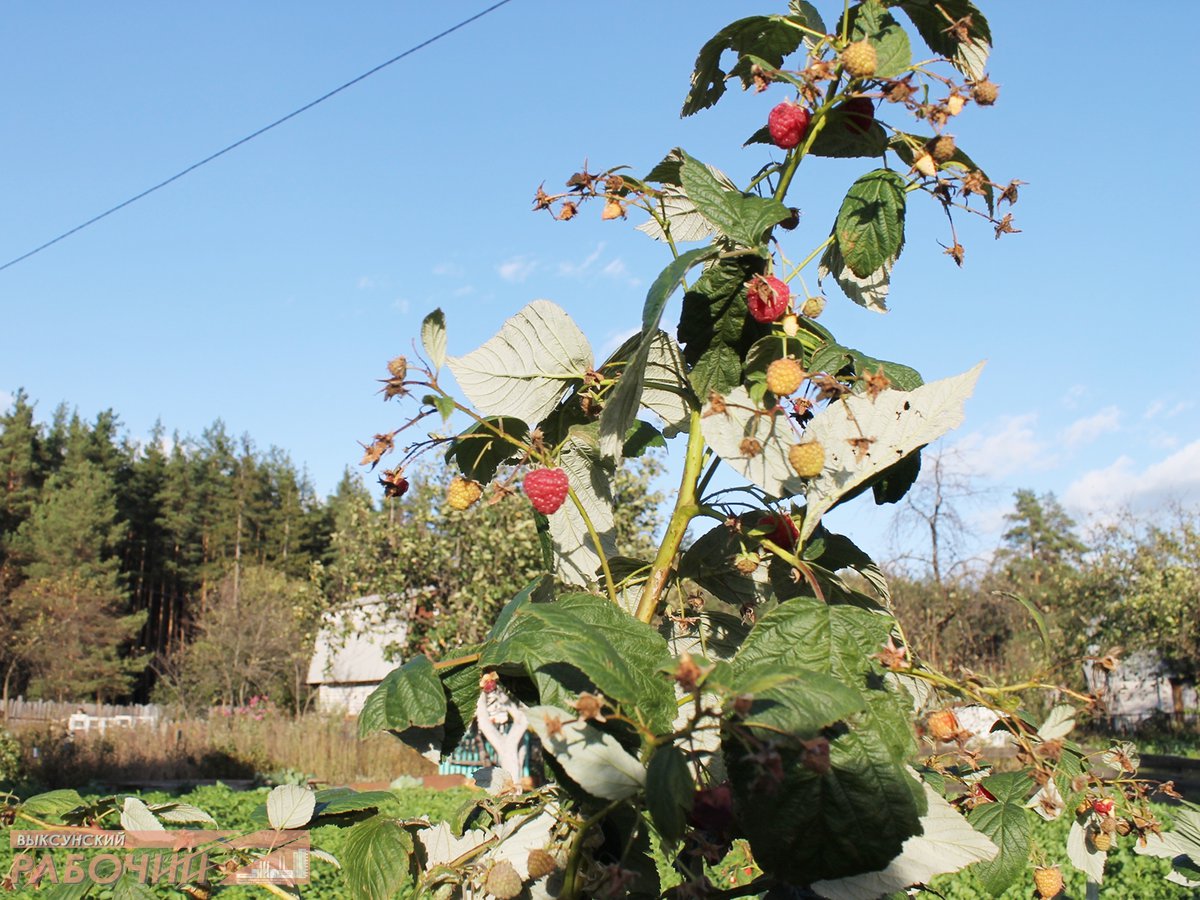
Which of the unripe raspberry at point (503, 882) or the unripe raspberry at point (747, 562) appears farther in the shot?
the unripe raspberry at point (747, 562)

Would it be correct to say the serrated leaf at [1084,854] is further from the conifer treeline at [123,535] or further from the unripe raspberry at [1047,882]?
the conifer treeline at [123,535]

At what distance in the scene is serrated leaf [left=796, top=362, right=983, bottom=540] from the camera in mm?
799

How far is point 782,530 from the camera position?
2.98 ft

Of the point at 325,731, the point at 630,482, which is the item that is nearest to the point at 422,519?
the point at 630,482

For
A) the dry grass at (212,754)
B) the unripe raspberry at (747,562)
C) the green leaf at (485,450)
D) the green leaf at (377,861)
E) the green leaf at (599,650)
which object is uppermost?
the green leaf at (485,450)

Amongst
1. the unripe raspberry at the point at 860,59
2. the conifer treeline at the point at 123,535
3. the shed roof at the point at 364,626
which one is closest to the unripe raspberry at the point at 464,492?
the unripe raspberry at the point at 860,59

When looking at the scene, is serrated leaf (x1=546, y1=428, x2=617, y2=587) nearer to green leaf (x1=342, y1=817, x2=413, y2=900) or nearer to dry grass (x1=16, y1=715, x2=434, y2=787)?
green leaf (x1=342, y1=817, x2=413, y2=900)

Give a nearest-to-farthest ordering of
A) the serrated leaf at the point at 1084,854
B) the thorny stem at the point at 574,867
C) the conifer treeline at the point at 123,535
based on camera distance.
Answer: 1. the thorny stem at the point at 574,867
2. the serrated leaf at the point at 1084,854
3. the conifer treeline at the point at 123,535

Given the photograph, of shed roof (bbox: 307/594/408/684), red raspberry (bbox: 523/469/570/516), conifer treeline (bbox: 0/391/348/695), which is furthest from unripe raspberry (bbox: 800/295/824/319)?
conifer treeline (bbox: 0/391/348/695)

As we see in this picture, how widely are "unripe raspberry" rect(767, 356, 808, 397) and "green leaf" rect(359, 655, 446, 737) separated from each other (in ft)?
1.24

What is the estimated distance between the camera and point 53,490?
33062 millimetres

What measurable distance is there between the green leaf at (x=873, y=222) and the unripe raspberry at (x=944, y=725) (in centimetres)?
40

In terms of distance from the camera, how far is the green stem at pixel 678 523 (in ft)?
3.01

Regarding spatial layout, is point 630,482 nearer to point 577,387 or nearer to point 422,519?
point 422,519
